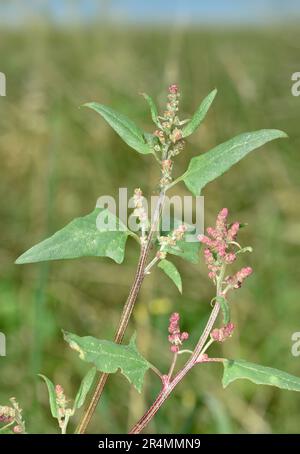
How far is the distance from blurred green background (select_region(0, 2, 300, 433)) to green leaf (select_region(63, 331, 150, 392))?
2.15 feet

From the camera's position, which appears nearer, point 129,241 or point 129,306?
point 129,306

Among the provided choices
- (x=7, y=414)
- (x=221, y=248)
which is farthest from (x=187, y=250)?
(x=7, y=414)

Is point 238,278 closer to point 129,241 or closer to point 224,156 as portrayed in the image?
point 224,156

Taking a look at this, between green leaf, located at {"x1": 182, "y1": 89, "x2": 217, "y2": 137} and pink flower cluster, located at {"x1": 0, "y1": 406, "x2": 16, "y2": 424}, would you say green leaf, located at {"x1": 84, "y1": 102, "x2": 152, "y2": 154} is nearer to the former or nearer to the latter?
green leaf, located at {"x1": 182, "y1": 89, "x2": 217, "y2": 137}

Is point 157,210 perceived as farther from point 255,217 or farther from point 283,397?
point 255,217

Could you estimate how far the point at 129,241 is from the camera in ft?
6.52

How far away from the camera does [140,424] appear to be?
0.43 m

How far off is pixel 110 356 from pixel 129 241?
5.06ft

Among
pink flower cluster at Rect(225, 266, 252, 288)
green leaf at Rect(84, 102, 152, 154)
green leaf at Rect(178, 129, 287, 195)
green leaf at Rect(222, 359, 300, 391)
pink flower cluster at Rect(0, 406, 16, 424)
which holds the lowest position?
pink flower cluster at Rect(0, 406, 16, 424)

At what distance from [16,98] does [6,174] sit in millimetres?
424

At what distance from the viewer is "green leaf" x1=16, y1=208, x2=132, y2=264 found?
44 centimetres

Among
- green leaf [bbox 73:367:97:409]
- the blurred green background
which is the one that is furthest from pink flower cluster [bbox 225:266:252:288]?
the blurred green background

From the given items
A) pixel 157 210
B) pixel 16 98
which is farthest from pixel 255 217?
pixel 157 210

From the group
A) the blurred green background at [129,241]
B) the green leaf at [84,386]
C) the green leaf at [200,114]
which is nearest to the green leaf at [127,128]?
the green leaf at [200,114]
